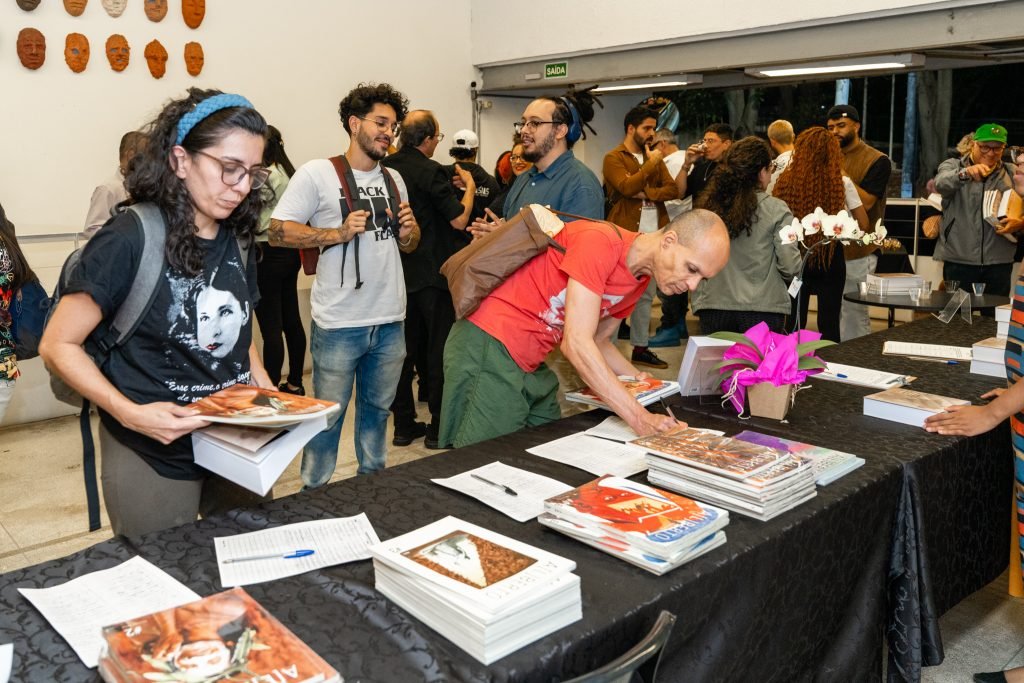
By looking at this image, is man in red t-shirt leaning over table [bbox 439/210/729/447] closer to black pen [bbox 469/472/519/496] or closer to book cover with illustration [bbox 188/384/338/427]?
black pen [bbox 469/472/519/496]

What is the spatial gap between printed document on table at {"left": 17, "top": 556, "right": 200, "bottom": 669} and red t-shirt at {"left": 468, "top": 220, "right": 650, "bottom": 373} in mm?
1170

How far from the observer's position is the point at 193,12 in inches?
210

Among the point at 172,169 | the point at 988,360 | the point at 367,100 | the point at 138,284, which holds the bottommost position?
the point at 988,360

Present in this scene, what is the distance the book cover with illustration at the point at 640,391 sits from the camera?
2299mm

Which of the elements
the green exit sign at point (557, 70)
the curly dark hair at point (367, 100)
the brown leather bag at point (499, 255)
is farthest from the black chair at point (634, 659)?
the green exit sign at point (557, 70)

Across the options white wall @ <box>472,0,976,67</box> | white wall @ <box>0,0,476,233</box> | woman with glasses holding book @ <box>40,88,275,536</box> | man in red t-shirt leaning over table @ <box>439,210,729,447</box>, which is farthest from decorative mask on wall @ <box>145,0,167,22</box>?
woman with glasses holding book @ <box>40,88,275,536</box>

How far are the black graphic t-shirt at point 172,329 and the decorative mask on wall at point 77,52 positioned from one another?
3.95m

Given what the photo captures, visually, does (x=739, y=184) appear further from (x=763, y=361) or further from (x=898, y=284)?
(x=763, y=361)

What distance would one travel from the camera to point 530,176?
3672 mm

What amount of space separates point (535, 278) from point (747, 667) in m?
1.15

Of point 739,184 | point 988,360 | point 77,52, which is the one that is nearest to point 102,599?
point 988,360

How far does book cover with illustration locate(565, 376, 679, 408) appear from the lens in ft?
7.54

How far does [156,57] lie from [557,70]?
2.79 m

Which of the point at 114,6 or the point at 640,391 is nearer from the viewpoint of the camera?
the point at 640,391
